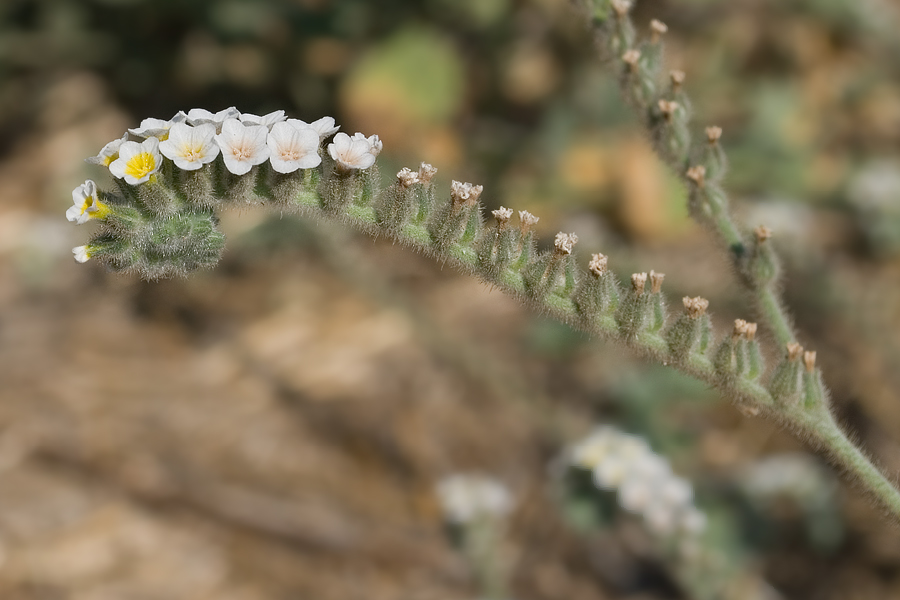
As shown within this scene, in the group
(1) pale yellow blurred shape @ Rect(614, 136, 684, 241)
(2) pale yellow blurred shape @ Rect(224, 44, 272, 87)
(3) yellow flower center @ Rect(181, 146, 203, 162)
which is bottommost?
(3) yellow flower center @ Rect(181, 146, 203, 162)

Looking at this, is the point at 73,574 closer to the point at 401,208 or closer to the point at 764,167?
the point at 401,208

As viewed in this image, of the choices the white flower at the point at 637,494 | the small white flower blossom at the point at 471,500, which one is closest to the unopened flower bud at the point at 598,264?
the white flower at the point at 637,494

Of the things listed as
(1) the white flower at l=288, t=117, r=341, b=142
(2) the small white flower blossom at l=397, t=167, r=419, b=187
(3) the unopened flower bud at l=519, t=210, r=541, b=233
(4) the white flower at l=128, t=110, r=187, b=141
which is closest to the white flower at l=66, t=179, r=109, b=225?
(4) the white flower at l=128, t=110, r=187, b=141

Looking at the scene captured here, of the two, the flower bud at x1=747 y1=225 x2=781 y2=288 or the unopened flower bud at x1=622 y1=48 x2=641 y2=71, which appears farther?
the unopened flower bud at x1=622 y1=48 x2=641 y2=71

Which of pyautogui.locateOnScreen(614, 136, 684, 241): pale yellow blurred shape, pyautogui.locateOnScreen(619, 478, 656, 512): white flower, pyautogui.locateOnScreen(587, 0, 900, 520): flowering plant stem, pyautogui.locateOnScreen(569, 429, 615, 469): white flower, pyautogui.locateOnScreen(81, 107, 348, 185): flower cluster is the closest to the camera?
pyautogui.locateOnScreen(81, 107, 348, 185): flower cluster

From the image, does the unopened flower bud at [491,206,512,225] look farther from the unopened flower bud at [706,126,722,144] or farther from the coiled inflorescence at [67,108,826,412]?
the unopened flower bud at [706,126,722,144]

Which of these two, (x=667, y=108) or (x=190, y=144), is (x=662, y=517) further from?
(x=190, y=144)

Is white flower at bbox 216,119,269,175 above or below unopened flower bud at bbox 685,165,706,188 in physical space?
below

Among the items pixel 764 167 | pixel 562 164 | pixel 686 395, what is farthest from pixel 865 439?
pixel 562 164

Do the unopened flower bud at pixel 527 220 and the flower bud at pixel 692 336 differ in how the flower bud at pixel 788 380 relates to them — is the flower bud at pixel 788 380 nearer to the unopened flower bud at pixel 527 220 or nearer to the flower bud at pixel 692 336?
the flower bud at pixel 692 336
